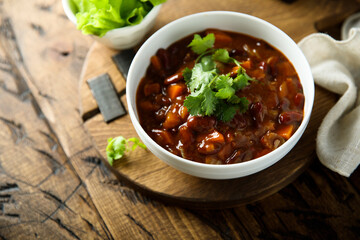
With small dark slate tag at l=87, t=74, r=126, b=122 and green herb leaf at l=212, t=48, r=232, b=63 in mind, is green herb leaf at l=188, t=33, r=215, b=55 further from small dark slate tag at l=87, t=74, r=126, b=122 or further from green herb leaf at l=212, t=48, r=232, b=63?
small dark slate tag at l=87, t=74, r=126, b=122

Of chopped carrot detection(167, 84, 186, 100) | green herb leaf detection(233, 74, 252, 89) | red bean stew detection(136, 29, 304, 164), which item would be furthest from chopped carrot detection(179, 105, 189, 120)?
green herb leaf detection(233, 74, 252, 89)

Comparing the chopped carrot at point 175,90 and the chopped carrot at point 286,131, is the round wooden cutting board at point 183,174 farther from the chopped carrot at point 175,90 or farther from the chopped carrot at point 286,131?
the chopped carrot at point 175,90

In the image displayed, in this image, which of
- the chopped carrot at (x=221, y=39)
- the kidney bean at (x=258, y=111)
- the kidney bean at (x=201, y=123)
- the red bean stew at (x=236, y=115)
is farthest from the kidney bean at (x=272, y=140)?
the chopped carrot at (x=221, y=39)

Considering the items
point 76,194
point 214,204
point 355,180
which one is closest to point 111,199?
point 76,194

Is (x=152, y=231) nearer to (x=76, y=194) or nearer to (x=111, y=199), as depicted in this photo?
(x=111, y=199)

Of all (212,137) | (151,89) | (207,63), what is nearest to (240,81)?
(207,63)

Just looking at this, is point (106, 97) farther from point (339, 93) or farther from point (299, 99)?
point (339, 93)
